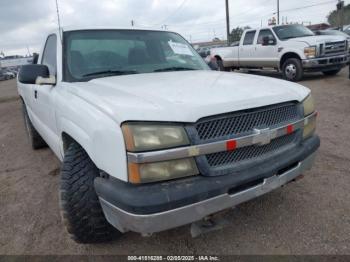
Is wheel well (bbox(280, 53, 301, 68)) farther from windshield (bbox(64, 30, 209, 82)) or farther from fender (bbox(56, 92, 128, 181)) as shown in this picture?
fender (bbox(56, 92, 128, 181))

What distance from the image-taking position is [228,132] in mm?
2156

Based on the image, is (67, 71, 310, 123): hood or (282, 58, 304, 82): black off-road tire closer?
(67, 71, 310, 123): hood

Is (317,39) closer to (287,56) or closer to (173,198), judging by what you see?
(287,56)

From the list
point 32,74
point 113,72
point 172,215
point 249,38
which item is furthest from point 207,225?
point 249,38

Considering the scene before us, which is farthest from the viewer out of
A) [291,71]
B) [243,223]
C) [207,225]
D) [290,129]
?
[291,71]

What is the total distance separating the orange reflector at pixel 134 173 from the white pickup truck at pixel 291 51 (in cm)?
953

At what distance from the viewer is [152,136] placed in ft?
6.43

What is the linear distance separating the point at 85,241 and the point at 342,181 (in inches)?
104

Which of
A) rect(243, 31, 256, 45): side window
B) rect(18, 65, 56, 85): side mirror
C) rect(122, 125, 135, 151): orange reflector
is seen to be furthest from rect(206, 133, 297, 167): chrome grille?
rect(243, 31, 256, 45): side window

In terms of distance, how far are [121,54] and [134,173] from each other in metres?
1.80

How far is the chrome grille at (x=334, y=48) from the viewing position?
1016 cm

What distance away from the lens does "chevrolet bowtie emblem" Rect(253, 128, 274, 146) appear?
2.23m

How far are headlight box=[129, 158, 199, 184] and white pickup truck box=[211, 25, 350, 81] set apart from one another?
9.32 meters

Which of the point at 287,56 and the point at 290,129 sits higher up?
the point at 287,56
